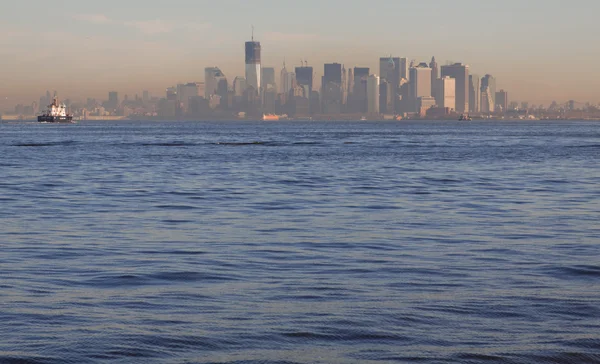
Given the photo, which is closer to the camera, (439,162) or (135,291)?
(135,291)

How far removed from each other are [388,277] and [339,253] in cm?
332

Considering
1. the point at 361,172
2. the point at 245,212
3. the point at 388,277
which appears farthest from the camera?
the point at 361,172

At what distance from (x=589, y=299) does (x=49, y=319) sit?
794 centimetres

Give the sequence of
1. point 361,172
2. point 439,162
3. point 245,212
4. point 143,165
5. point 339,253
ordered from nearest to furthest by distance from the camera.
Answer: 1. point 339,253
2. point 245,212
3. point 361,172
4. point 143,165
5. point 439,162

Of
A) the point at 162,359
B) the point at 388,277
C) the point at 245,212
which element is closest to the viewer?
the point at 162,359

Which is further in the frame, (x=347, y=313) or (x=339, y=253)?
(x=339, y=253)

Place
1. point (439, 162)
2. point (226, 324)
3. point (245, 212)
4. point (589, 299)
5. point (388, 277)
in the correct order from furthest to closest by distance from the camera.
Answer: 1. point (439, 162)
2. point (245, 212)
3. point (388, 277)
4. point (589, 299)
5. point (226, 324)

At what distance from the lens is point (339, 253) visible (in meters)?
20.3

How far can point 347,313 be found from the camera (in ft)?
45.0

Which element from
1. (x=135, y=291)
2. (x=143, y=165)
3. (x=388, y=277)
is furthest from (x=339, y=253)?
(x=143, y=165)

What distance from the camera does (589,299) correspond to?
582 inches

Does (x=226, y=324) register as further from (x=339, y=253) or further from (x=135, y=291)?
(x=339, y=253)

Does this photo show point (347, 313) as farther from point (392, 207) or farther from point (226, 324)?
point (392, 207)

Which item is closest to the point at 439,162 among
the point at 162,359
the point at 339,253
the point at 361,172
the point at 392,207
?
the point at 361,172
